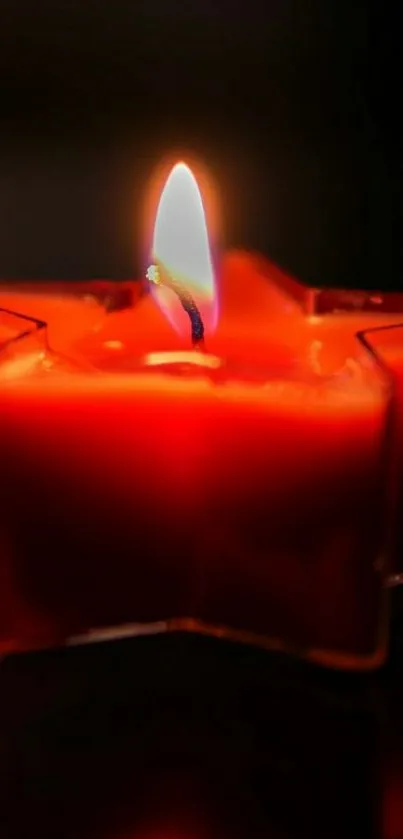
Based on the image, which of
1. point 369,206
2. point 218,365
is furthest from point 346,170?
point 218,365

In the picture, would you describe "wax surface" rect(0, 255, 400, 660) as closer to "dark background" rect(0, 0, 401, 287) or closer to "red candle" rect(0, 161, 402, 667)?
"red candle" rect(0, 161, 402, 667)

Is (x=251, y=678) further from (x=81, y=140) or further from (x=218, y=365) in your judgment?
(x=81, y=140)

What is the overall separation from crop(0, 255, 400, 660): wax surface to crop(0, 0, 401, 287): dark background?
1.20 feet

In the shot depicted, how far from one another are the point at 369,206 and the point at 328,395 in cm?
45

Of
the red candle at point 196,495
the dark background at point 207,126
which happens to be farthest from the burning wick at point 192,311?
the dark background at point 207,126

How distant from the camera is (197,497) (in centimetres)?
41

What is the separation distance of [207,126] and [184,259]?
1.06 ft

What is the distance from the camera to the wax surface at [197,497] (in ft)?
1.28

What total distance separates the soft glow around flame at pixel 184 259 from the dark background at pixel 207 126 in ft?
0.96

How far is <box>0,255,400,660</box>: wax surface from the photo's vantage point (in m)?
0.39

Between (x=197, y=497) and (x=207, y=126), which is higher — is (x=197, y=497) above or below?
below

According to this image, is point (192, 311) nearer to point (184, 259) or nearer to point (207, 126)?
point (184, 259)

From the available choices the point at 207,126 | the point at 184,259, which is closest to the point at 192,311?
the point at 184,259

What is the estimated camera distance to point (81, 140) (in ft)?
2.52
